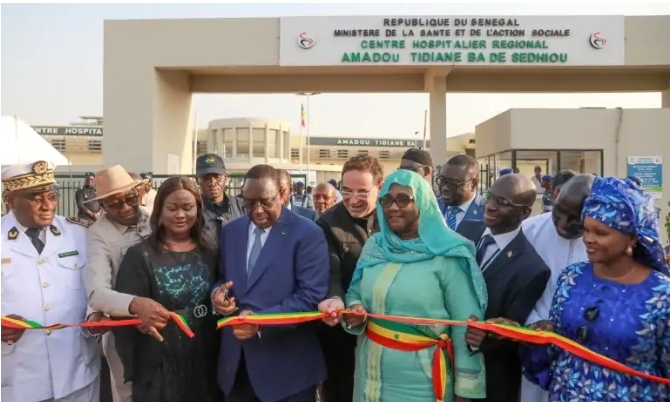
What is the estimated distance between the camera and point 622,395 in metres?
2.53

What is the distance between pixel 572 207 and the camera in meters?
3.19

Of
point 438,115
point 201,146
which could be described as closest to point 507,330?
point 438,115

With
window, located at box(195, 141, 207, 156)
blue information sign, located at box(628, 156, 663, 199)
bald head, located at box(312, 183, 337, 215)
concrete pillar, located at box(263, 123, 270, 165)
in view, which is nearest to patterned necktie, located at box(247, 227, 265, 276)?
bald head, located at box(312, 183, 337, 215)

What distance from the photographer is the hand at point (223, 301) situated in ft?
10.5

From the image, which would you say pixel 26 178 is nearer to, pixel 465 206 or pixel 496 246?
pixel 496 246

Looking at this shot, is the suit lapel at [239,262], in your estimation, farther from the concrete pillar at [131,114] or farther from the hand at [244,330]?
the concrete pillar at [131,114]

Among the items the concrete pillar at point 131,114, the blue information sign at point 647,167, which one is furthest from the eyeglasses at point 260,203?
the blue information sign at point 647,167

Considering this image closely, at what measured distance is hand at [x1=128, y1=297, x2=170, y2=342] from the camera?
3203 millimetres

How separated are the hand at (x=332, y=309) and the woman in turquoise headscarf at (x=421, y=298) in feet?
0.41

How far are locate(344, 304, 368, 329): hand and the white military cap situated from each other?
5.93 ft

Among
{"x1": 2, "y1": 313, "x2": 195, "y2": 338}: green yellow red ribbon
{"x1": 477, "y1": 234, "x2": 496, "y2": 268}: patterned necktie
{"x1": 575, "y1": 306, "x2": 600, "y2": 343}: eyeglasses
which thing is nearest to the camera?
{"x1": 575, "y1": 306, "x2": 600, "y2": 343}: eyeglasses

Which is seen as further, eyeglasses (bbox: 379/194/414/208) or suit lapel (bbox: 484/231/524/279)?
suit lapel (bbox: 484/231/524/279)

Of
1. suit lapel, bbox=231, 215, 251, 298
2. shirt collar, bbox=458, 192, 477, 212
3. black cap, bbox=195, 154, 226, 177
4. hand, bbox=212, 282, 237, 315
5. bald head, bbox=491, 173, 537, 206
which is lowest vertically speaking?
hand, bbox=212, 282, 237, 315

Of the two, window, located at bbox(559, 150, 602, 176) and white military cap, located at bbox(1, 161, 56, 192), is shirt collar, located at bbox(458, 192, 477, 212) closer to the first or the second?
white military cap, located at bbox(1, 161, 56, 192)
